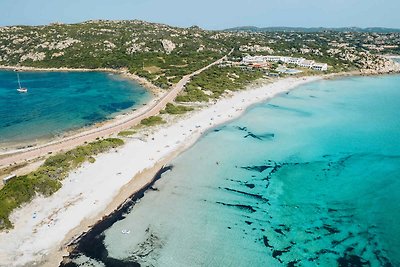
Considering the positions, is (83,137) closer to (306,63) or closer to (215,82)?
(215,82)

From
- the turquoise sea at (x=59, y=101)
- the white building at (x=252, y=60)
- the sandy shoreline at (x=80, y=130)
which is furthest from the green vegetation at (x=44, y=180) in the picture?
the white building at (x=252, y=60)

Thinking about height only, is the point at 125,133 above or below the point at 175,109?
below

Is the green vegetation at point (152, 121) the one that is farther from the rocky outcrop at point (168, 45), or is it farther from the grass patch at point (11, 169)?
the rocky outcrop at point (168, 45)

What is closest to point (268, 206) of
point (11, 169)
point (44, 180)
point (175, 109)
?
point (44, 180)

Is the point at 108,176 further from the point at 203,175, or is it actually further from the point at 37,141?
the point at 37,141

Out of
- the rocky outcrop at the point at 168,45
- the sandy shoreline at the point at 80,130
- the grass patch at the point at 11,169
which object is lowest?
the grass patch at the point at 11,169

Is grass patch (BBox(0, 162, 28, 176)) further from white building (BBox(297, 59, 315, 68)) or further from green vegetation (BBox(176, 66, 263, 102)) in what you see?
white building (BBox(297, 59, 315, 68))
